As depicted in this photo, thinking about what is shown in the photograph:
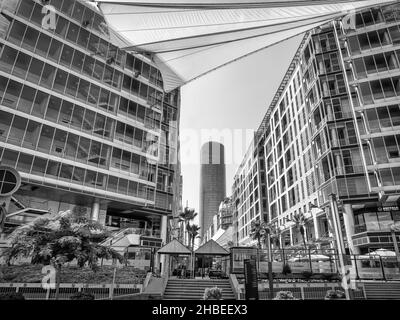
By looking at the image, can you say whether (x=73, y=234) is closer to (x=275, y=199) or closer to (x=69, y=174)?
(x=69, y=174)

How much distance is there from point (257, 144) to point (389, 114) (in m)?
52.9

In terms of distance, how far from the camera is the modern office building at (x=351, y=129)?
120ft

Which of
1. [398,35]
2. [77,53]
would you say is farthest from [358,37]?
[77,53]

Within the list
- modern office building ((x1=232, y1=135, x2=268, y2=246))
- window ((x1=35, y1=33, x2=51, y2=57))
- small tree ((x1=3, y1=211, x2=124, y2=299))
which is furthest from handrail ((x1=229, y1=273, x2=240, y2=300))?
modern office building ((x1=232, y1=135, x2=268, y2=246))

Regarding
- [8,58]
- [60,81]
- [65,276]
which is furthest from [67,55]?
[65,276]

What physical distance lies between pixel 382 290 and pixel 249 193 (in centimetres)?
7901

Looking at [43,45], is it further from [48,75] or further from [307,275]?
[307,275]

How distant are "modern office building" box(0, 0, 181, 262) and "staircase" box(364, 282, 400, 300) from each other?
68.2 feet

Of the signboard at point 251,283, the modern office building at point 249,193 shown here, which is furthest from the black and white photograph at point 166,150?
the modern office building at point 249,193

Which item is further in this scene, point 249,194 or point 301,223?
point 249,194

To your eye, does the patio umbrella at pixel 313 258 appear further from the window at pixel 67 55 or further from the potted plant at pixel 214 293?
the window at pixel 67 55

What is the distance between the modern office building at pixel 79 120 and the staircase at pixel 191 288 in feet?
35.6

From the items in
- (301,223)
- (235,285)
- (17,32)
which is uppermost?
(17,32)

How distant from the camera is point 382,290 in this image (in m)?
18.0
